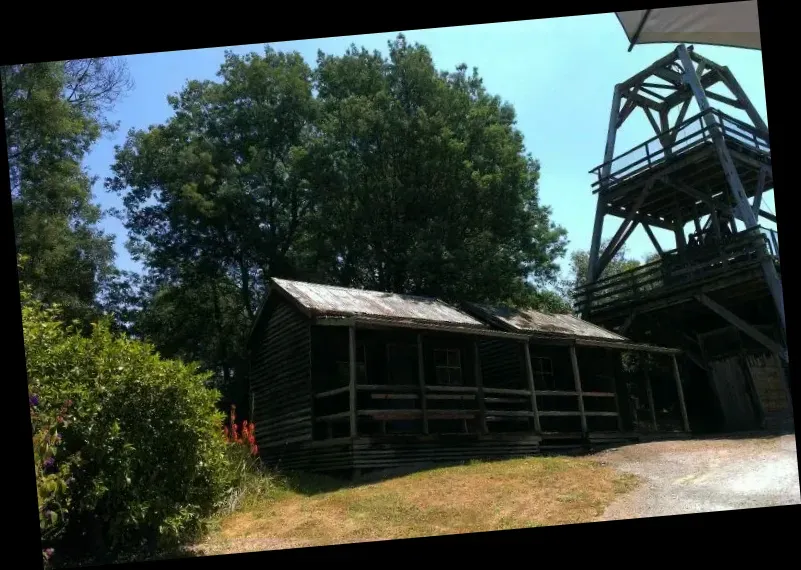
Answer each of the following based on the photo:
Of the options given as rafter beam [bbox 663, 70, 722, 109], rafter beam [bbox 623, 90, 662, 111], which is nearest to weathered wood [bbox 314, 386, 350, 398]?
rafter beam [bbox 623, 90, 662, 111]

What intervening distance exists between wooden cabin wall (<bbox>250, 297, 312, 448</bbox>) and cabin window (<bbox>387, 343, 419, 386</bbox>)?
181 centimetres

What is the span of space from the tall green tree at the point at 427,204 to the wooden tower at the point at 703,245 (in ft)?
8.47

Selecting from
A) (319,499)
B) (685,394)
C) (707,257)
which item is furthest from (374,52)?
(319,499)

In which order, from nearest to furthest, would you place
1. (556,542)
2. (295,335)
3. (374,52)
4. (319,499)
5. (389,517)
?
(556,542) < (389,517) < (319,499) < (295,335) < (374,52)

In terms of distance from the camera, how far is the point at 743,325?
54.0 ft

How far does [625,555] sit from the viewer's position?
4137 mm

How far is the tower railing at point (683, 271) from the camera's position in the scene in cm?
1647

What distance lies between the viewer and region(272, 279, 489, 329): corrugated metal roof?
12.2m

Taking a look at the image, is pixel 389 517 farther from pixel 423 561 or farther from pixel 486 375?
pixel 486 375

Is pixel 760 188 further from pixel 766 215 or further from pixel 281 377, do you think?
pixel 281 377

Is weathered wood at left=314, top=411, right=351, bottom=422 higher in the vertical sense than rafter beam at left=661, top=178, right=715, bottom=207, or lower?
lower

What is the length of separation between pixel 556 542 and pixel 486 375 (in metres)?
12.0

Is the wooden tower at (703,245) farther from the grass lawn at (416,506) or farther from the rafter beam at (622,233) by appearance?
the grass lawn at (416,506)

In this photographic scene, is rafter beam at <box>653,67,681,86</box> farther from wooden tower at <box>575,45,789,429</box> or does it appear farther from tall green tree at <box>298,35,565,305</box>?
tall green tree at <box>298,35,565,305</box>
